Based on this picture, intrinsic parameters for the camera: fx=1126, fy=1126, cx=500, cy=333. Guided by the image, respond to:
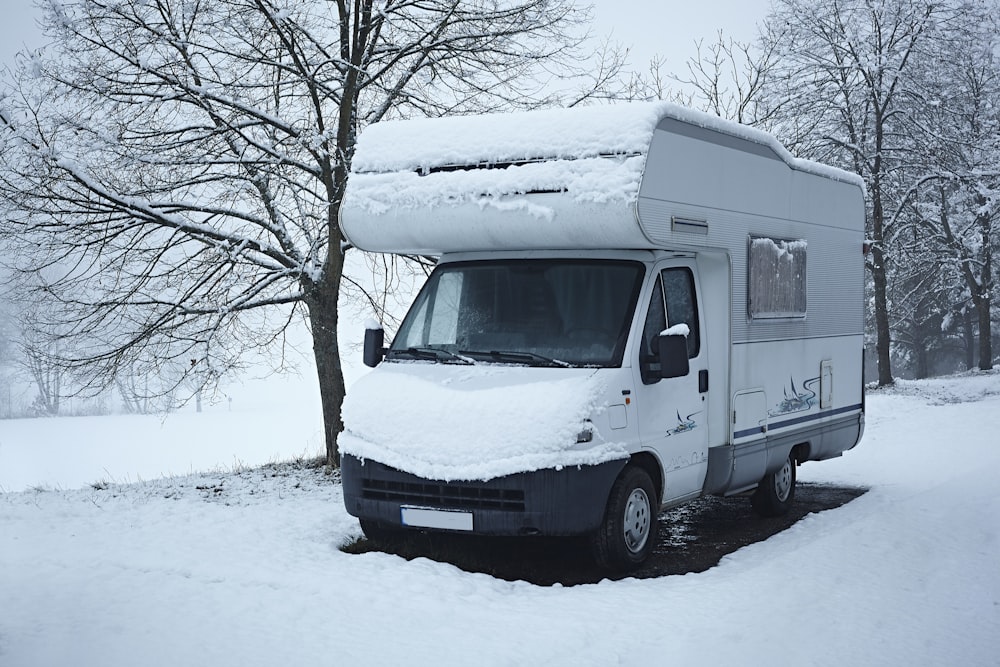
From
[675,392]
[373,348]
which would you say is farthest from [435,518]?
[675,392]

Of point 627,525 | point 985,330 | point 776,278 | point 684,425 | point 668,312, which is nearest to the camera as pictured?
point 627,525

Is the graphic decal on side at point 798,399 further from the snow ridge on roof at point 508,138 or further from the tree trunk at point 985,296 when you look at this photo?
the tree trunk at point 985,296

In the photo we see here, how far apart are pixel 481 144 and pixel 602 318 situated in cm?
156

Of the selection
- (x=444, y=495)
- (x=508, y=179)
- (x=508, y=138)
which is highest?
(x=508, y=138)

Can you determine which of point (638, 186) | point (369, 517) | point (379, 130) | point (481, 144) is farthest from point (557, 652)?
point (379, 130)

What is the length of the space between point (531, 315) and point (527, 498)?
143 cm

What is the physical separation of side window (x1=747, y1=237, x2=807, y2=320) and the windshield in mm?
1779

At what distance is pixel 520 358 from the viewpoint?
25.7 feet

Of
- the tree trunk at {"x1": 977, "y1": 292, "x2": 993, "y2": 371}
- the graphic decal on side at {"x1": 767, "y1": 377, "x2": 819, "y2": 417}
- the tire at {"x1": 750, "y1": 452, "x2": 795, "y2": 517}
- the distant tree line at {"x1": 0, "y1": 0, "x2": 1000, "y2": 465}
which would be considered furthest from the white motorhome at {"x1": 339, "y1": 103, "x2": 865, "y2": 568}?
the tree trunk at {"x1": 977, "y1": 292, "x2": 993, "y2": 371}

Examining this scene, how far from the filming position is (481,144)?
26.9 feet

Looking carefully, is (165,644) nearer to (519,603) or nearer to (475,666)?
(475,666)

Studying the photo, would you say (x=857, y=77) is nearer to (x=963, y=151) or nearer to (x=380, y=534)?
(x=963, y=151)

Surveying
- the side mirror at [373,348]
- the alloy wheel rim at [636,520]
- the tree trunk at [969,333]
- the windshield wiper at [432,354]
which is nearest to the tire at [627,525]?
the alloy wheel rim at [636,520]

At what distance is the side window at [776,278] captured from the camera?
9516 millimetres
